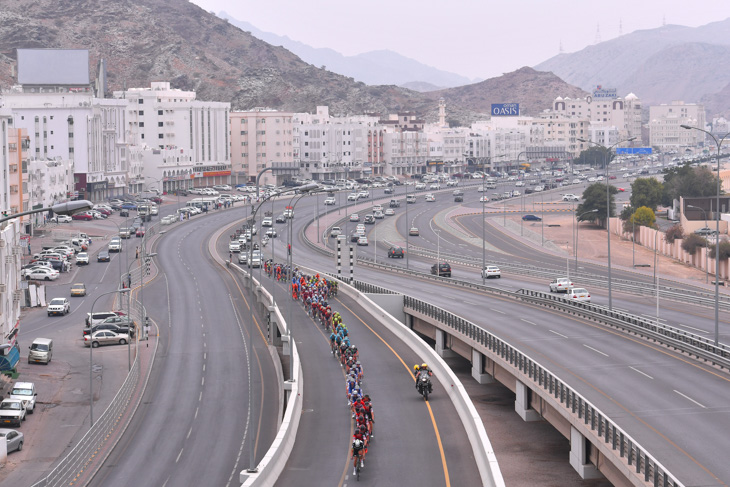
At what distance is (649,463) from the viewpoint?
89.0 ft

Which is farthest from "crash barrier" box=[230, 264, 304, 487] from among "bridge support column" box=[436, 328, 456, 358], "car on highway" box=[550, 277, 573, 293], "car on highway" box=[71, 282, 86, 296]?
"car on highway" box=[71, 282, 86, 296]

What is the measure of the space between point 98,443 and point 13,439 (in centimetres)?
411

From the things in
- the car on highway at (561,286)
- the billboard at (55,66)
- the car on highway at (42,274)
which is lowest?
the car on highway at (42,274)

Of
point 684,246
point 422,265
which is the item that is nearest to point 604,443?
point 422,265

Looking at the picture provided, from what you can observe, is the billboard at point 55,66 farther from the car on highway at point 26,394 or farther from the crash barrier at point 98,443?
the car on highway at point 26,394

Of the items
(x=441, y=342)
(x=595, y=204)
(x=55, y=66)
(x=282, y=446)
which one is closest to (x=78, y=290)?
(x=441, y=342)

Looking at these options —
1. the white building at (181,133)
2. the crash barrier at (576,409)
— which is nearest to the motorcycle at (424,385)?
the crash barrier at (576,409)

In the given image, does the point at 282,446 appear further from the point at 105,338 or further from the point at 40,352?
the point at 105,338

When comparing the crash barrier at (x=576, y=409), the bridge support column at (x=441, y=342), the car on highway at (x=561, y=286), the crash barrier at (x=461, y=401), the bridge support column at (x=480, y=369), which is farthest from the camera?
the car on highway at (x=561, y=286)

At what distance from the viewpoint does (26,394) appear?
52312mm

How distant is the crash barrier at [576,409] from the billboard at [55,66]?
125 m

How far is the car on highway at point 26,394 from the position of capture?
5175 cm

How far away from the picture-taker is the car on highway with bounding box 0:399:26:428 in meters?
49.4

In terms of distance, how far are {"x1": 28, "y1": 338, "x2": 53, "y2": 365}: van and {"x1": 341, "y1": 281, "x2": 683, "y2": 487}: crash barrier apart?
24.7 meters
